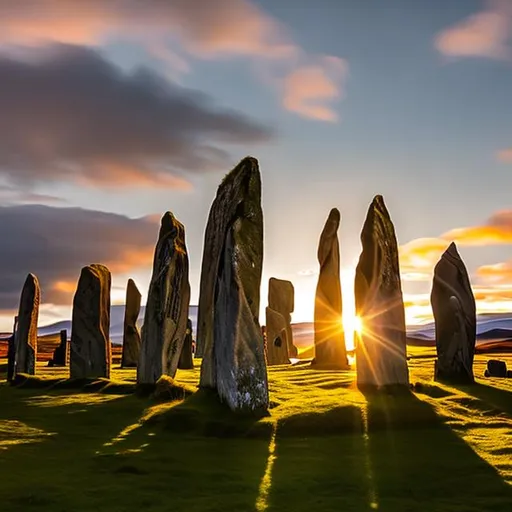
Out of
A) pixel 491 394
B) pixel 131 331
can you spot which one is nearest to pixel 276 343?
pixel 131 331

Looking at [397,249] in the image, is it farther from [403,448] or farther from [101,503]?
[101,503]

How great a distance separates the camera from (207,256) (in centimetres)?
1725

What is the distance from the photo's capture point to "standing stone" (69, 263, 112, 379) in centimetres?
2131

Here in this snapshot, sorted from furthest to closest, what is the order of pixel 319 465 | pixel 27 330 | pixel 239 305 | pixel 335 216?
pixel 335 216
pixel 27 330
pixel 239 305
pixel 319 465

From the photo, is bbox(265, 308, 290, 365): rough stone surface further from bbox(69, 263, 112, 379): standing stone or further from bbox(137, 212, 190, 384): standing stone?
bbox(137, 212, 190, 384): standing stone

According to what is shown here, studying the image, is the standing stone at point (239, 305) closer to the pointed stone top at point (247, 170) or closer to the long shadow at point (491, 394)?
the pointed stone top at point (247, 170)

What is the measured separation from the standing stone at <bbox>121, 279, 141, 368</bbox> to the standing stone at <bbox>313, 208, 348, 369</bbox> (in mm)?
9529

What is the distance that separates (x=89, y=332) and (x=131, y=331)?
A: 9.10 metres

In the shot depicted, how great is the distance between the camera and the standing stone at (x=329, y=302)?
25.2 m

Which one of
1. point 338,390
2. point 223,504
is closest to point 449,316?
point 338,390

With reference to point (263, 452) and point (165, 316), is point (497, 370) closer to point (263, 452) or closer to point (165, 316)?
point (165, 316)

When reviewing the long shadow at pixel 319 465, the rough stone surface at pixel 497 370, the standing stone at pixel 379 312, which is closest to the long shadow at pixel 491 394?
the standing stone at pixel 379 312

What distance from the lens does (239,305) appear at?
43.7ft

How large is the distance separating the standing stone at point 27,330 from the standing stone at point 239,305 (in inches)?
361
